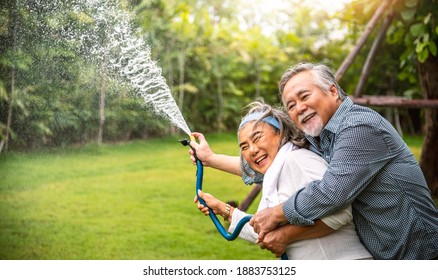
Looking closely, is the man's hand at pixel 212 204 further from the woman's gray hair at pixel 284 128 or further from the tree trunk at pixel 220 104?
the tree trunk at pixel 220 104

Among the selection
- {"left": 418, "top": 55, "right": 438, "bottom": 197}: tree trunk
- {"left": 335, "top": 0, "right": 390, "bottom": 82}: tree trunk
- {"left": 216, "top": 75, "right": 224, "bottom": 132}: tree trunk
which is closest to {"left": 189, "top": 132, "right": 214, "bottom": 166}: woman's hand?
{"left": 335, "top": 0, "right": 390, "bottom": 82}: tree trunk

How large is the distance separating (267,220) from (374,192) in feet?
1.01

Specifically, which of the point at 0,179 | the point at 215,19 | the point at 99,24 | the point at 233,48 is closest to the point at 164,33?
the point at 233,48

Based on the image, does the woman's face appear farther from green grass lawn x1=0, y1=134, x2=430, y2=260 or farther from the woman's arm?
green grass lawn x1=0, y1=134, x2=430, y2=260

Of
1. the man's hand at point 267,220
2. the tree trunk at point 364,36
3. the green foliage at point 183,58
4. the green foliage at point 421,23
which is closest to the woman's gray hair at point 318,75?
the man's hand at point 267,220

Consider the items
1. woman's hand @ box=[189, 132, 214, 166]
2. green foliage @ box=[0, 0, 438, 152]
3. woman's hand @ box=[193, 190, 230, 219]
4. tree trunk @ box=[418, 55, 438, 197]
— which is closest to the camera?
woman's hand @ box=[193, 190, 230, 219]

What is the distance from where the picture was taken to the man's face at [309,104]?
1790 millimetres

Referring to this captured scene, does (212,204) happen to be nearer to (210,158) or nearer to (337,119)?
(210,158)

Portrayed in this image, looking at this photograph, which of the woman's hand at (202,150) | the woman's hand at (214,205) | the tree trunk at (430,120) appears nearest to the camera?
the woman's hand at (214,205)

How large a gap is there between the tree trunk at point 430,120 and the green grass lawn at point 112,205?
52.8 inches

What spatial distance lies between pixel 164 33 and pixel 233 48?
1.62 m

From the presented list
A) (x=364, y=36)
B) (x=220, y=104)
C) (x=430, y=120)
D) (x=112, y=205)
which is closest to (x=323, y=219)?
(x=364, y=36)

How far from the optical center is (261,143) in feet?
5.94

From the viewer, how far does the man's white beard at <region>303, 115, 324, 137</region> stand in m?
1.79
